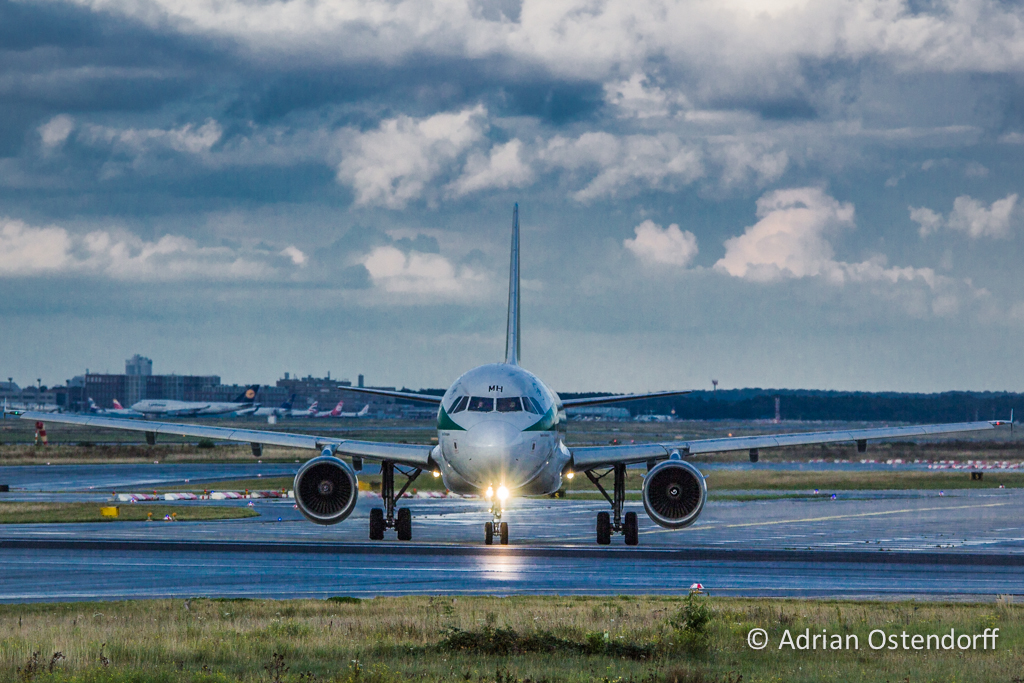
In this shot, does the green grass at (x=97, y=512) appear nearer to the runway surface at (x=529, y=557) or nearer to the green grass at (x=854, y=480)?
the runway surface at (x=529, y=557)

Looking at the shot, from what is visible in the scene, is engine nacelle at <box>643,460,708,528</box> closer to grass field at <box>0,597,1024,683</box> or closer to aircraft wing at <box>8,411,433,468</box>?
aircraft wing at <box>8,411,433,468</box>

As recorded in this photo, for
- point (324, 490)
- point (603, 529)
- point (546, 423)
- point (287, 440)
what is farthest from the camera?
point (603, 529)

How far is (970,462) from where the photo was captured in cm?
11131

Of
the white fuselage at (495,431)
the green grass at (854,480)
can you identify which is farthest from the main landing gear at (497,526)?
the green grass at (854,480)

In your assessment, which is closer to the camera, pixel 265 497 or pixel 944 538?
pixel 944 538

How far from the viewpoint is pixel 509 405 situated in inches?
1328

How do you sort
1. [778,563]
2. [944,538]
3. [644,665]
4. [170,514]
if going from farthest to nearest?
1. [170,514]
2. [944,538]
3. [778,563]
4. [644,665]

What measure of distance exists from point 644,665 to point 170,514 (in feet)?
124

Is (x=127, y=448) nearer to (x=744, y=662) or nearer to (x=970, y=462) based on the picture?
(x=970, y=462)

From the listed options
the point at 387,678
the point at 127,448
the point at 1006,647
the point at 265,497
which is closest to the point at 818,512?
the point at 265,497

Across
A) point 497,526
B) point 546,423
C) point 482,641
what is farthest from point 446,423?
point 482,641

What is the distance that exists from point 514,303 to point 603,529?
8.92 metres

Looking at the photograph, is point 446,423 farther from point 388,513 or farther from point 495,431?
point 388,513

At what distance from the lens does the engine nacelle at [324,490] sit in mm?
36881
